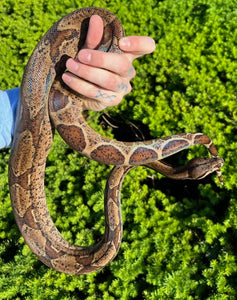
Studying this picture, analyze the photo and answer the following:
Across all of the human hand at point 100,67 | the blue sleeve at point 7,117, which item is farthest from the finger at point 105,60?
the blue sleeve at point 7,117

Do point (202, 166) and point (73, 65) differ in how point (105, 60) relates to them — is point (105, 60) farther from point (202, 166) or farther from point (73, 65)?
point (202, 166)

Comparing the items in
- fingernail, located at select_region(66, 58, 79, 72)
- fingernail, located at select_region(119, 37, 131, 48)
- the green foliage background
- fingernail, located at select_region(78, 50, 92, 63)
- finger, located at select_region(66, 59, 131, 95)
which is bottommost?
the green foliage background


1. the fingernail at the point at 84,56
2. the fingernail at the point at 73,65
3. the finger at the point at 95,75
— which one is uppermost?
the fingernail at the point at 84,56

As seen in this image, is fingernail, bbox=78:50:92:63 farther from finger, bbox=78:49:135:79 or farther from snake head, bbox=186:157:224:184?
snake head, bbox=186:157:224:184

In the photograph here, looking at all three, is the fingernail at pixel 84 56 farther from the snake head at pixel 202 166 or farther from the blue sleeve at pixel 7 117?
the snake head at pixel 202 166

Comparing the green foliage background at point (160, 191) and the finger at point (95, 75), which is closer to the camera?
the finger at point (95, 75)

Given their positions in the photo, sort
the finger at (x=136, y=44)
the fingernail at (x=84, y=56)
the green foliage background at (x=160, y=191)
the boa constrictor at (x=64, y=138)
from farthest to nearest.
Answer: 1. the green foliage background at (x=160, y=191)
2. the boa constrictor at (x=64, y=138)
3. the finger at (x=136, y=44)
4. the fingernail at (x=84, y=56)

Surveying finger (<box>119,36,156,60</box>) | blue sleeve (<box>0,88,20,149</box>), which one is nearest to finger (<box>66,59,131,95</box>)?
finger (<box>119,36,156,60</box>)
